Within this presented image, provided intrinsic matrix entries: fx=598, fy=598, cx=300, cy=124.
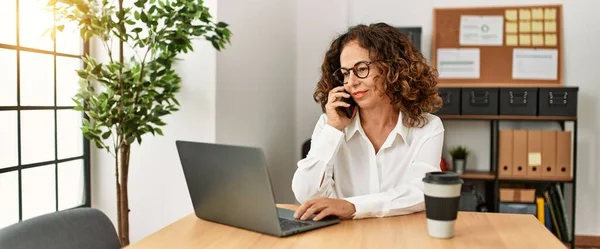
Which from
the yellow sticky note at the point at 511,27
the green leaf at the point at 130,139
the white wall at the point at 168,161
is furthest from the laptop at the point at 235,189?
the yellow sticky note at the point at 511,27

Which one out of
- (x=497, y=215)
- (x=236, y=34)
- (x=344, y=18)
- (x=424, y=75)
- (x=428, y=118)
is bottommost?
(x=497, y=215)

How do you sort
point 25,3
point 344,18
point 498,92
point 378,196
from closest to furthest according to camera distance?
point 378,196
point 25,3
point 498,92
point 344,18

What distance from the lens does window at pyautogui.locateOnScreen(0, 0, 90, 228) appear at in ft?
8.29

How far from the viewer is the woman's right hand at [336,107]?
6.22ft

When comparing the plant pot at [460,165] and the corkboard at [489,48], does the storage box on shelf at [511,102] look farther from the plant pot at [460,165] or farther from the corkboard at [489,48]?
the plant pot at [460,165]

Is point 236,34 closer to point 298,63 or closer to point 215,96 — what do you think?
point 215,96

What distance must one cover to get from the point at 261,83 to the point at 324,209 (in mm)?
2442

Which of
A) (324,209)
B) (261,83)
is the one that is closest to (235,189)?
(324,209)

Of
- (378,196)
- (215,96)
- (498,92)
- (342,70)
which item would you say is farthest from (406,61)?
(498,92)

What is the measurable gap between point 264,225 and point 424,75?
86 centimetres

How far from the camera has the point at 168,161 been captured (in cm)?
317

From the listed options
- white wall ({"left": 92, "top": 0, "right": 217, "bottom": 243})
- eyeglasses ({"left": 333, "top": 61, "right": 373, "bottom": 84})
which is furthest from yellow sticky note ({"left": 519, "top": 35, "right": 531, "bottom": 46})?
eyeglasses ({"left": 333, "top": 61, "right": 373, "bottom": 84})

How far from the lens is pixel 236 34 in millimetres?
3475

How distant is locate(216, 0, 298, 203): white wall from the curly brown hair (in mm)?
1190
